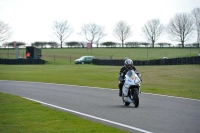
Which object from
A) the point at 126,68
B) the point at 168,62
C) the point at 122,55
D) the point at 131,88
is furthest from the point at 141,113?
the point at 122,55

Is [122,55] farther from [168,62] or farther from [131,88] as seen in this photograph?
[131,88]

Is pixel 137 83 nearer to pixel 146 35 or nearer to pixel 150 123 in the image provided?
pixel 150 123

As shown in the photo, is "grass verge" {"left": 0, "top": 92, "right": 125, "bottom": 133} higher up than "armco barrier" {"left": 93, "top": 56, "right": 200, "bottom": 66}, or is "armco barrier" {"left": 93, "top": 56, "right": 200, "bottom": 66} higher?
"armco barrier" {"left": 93, "top": 56, "right": 200, "bottom": 66}

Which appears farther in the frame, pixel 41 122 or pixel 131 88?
pixel 131 88

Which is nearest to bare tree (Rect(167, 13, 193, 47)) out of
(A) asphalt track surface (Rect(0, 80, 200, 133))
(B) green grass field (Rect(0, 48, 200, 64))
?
(B) green grass field (Rect(0, 48, 200, 64))

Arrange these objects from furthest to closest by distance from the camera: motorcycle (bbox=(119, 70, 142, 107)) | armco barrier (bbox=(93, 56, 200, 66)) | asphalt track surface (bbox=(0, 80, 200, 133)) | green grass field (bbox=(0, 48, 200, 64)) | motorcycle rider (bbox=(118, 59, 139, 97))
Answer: green grass field (bbox=(0, 48, 200, 64)) → armco barrier (bbox=(93, 56, 200, 66)) → motorcycle rider (bbox=(118, 59, 139, 97)) → motorcycle (bbox=(119, 70, 142, 107)) → asphalt track surface (bbox=(0, 80, 200, 133))

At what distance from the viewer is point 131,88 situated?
14.3 m

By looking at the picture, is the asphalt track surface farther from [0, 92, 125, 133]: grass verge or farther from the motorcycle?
[0, 92, 125, 133]: grass verge

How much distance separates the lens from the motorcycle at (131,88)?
14078 millimetres

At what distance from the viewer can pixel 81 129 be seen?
9.68 m

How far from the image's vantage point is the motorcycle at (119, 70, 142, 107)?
46.2 feet

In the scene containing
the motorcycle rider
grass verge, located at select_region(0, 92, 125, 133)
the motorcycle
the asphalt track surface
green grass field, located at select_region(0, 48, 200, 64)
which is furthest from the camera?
green grass field, located at select_region(0, 48, 200, 64)

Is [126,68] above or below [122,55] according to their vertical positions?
above

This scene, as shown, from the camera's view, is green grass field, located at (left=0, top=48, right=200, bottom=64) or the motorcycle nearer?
the motorcycle
